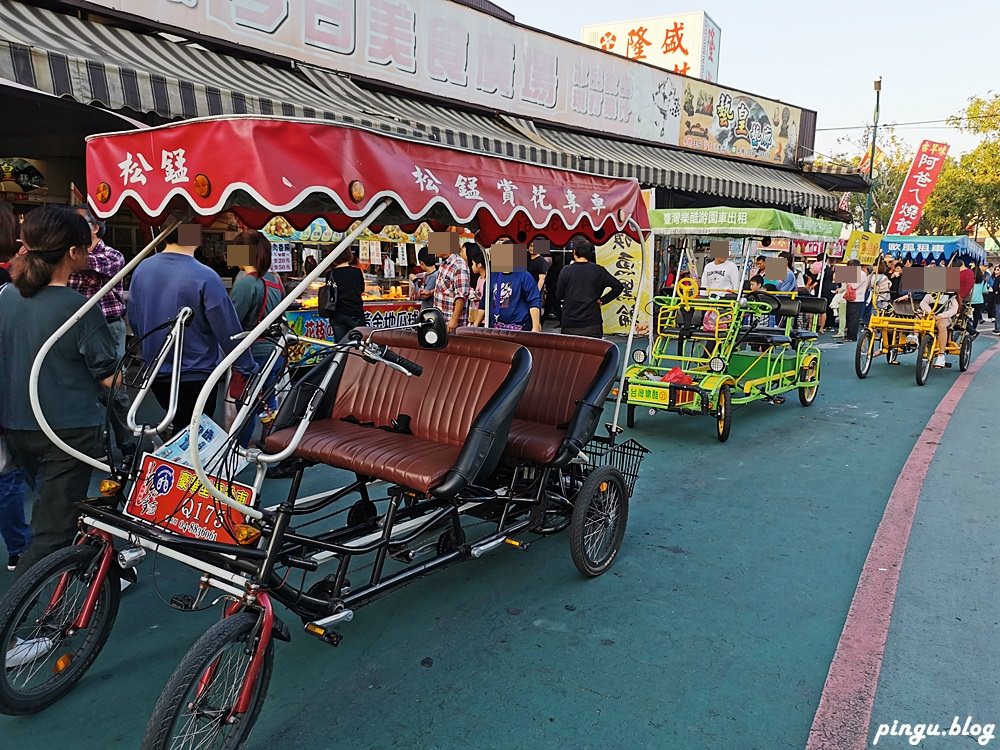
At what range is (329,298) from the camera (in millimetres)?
8070

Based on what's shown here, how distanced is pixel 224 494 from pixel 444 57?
11.2 m

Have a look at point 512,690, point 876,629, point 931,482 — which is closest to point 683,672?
point 512,690

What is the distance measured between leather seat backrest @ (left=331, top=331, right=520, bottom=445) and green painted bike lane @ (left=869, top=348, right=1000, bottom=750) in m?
2.39

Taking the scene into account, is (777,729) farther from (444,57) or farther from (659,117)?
(659,117)

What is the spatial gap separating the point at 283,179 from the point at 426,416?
1.85 m

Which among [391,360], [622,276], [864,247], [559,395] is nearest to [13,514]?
[391,360]

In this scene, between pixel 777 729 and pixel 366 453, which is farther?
pixel 366 453

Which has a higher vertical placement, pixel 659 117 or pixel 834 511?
pixel 659 117

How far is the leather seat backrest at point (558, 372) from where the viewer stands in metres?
4.71

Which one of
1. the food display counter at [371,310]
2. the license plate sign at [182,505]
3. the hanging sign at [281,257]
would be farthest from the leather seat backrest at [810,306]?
the license plate sign at [182,505]

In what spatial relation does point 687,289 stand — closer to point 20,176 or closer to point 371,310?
point 371,310

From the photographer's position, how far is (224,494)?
2793 mm

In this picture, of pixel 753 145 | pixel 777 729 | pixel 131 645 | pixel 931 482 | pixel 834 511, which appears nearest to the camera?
pixel 777 729

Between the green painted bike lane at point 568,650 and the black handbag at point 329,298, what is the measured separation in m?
2.63
